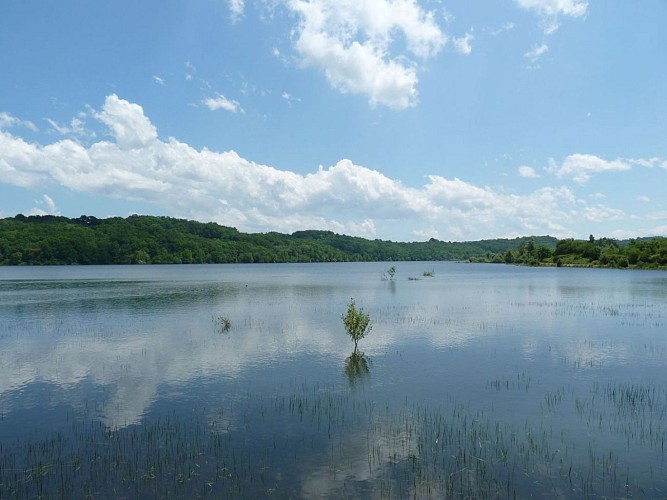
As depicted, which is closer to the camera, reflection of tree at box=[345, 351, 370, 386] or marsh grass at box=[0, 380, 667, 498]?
marsh grass at box=[0, 380, 667, 498]

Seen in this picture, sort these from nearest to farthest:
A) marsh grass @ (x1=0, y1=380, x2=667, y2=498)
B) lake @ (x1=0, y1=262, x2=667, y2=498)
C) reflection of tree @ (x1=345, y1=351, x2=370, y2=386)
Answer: marsh grass @ (x1=0, y1=380, x2=667, y2=498)
lake @ (x1=0, y1=262, x2=667, y2=498)
reflection of tree @ (x1=345, y1=351, x2=370, y2=386)

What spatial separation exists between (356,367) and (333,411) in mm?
9708

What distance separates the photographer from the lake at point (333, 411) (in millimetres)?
16922

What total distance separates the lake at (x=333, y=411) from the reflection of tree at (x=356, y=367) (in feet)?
0.95

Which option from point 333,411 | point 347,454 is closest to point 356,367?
point 333,411

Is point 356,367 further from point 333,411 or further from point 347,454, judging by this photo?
point 347,454

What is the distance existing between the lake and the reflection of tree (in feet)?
0.95

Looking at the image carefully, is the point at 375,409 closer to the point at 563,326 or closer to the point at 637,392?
the point at 637,392

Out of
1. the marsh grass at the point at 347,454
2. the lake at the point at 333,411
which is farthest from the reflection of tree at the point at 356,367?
the marsh grass at the point at 347,454

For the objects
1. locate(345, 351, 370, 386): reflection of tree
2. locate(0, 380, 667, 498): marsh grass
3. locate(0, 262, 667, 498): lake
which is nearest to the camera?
locate(0, 380, 667, 498): marsh grass

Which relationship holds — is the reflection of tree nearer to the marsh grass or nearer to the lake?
the lake

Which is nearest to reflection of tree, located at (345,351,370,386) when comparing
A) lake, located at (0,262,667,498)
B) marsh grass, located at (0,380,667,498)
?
lake, located at (0,262,667,498)

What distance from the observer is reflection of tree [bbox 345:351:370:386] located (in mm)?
31281

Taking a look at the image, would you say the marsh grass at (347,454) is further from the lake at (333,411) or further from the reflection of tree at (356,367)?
the reflection of tree at (356,367)
